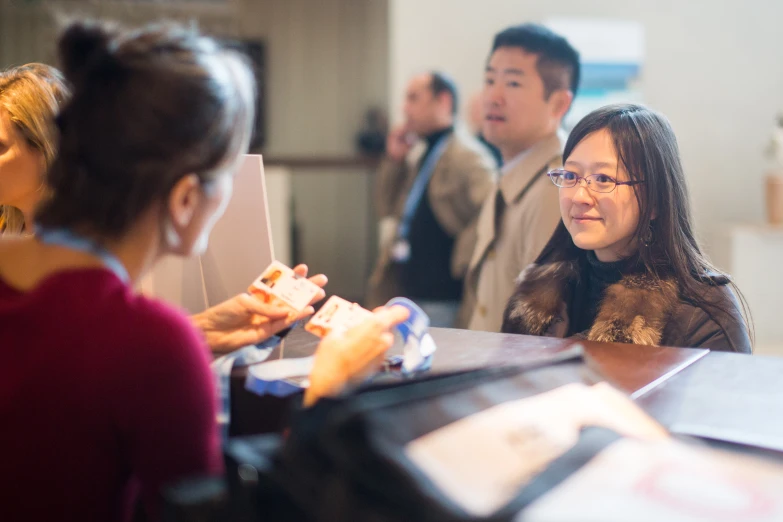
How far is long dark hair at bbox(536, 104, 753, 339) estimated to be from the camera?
1.68 m

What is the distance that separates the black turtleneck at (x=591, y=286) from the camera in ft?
5.71

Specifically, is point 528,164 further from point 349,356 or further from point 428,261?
point 349,356

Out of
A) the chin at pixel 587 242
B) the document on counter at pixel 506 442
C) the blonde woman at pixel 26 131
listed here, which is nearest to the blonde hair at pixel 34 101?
the blonde woman at pixel 26 131

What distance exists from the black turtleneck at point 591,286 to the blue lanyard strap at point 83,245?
3.74ft

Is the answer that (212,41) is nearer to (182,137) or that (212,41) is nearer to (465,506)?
(182,137)

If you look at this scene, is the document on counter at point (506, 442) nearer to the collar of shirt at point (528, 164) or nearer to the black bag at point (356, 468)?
the black bag at point (356, 468)

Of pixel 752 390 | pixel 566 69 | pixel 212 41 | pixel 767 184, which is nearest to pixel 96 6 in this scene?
pixel 566 69

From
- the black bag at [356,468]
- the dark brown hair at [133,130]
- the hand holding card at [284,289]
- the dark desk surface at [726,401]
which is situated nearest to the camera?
the black bag at [356,468]

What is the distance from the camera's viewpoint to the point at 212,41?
3.33ft

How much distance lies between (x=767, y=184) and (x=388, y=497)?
4595mm

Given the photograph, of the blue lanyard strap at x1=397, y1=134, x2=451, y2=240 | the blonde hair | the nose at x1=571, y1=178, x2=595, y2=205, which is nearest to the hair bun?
the blonde hair

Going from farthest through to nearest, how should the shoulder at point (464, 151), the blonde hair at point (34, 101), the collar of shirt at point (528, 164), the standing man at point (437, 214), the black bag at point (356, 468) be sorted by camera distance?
the shoulder at point (464, 151) < the standing man at point (437, 214) < the collar of shirt at point (528, 164) < the blonde hair at point (34, 101) < the black bag at point (356, 468)

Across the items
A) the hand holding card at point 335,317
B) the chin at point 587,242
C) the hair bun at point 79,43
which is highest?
the hair bun at point 79,43

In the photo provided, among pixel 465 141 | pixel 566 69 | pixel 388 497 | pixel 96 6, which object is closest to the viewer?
pixel 388 497
